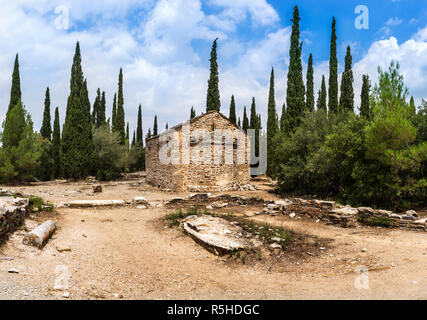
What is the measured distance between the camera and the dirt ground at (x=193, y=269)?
423cm

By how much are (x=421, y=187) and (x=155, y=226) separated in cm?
1023

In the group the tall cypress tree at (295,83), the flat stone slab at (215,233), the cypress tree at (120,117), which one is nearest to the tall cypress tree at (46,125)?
the cypress tree at (120,117)

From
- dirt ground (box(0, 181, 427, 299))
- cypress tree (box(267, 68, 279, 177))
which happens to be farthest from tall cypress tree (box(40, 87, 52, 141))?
dirt ground (box(0, 181, 427, 299))

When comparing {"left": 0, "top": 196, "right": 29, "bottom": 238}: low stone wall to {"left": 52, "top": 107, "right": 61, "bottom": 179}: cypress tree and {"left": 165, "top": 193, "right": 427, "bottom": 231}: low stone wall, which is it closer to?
{"left": 165, "top": 193, "right": 427, "bottom": 231}: low stone wall

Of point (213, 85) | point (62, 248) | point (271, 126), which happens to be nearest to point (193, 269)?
point (62, 248)

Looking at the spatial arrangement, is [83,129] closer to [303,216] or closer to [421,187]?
[303,216]

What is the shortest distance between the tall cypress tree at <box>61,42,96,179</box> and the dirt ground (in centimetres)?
1921

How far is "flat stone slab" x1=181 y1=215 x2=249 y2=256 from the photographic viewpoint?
632 centimetres

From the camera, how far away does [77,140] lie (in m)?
25.0

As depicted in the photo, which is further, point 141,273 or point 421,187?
point 421,187

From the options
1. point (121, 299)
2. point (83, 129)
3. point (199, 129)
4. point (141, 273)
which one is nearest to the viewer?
point (121, 299)

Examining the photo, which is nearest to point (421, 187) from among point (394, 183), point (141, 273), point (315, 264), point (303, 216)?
point (394, 183)
